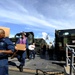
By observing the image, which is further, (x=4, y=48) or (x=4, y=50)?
(x=4, y=48)

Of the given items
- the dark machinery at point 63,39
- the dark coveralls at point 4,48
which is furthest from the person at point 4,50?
the dark machinery at point 63,39

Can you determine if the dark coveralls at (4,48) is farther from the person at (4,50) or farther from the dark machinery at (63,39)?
the dark machinery at (63,39)

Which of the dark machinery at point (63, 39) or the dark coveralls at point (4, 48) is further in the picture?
the dark machinery at point (63, 39)

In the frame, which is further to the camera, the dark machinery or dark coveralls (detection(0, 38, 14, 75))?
the dark machinery

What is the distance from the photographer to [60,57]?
18.2m

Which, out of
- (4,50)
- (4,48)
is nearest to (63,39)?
(4,48)

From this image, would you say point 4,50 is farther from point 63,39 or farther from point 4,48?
point 63,39

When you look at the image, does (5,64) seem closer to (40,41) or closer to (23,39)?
(23,39)

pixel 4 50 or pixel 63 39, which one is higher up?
pixel 63 39

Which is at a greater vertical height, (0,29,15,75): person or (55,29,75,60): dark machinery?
(55,29,75,60): dark machinery

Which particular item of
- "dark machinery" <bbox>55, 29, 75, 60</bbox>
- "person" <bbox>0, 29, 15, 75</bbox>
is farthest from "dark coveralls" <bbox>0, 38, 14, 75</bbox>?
"dark machinery" <bbox>55, 29, 75, 60</bbox>

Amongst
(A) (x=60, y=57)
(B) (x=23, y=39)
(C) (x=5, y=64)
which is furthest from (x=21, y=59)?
(A) (x=60, y=57)

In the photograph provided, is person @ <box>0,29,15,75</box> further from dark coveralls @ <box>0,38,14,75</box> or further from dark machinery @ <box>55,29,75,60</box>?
dark machinery @ <box>55,29,75,60</box>

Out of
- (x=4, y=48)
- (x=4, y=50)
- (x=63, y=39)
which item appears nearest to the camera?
(x=4, y=50)
